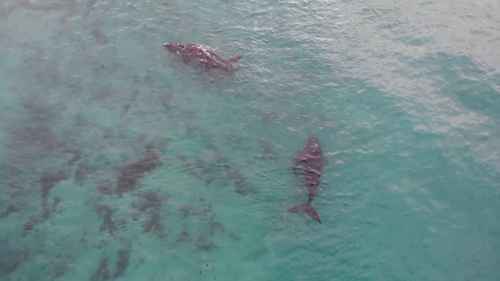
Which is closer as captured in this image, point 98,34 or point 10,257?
point 10,257

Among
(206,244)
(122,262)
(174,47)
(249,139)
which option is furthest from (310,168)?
(174,47)

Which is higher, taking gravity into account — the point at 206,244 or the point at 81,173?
the point at 81,173

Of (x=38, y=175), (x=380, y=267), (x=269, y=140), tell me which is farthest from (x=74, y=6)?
(x=380, y=267)

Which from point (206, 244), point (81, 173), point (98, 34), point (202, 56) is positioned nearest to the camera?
point (206, 244)

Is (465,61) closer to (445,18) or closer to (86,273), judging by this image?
(445,18)

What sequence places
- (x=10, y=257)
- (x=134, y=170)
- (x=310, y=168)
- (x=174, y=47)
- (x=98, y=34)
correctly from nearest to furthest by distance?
1. (x=10, y=257)
2. (x=134, y=170)
3. (x=310, y=168)
4. (x=174, y=47)
5. (x=98, y=34)

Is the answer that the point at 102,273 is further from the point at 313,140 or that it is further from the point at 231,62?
the point at 231,62

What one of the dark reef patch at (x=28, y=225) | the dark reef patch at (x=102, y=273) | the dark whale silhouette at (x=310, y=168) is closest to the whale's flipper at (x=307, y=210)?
the dark whale silhouette at (x=310, y=168)
